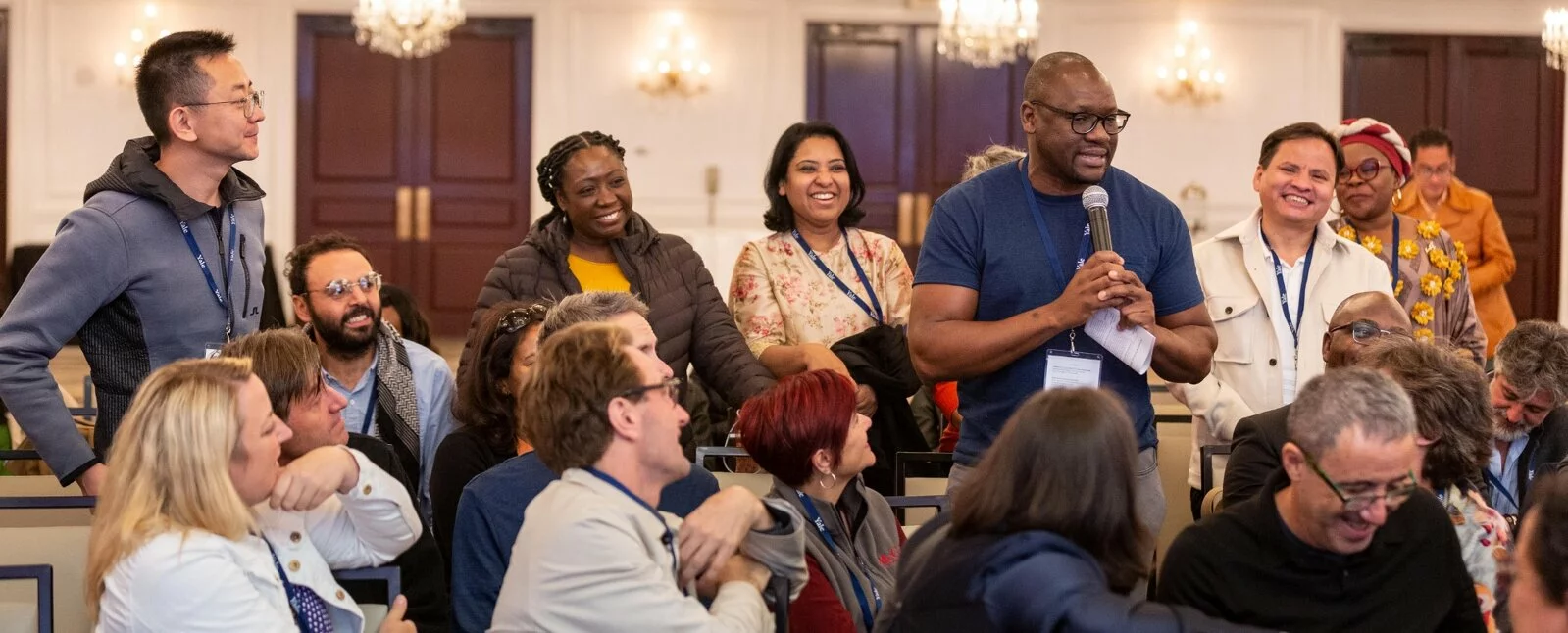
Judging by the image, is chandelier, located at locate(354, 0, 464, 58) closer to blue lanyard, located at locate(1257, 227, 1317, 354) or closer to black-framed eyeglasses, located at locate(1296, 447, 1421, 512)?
blue lanyard, located at locate(1257, 227, 1317, 354)

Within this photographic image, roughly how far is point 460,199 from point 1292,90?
6.67 m

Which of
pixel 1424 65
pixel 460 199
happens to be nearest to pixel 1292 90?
pixel 1424 65

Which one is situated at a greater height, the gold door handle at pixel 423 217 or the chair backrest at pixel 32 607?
the gold door handle at pixel 423 217

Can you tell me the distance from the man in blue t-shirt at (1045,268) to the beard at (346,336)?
1484 millimetres

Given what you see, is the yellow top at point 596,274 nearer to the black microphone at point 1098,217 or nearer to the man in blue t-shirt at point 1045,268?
the man in blue t-shirt at point 1045,268

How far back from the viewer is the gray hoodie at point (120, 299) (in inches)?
119

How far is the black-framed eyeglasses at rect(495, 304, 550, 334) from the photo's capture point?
3428mm

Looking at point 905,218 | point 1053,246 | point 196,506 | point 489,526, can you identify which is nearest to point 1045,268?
point 1053,246

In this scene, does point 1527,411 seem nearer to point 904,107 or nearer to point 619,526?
point 619,526

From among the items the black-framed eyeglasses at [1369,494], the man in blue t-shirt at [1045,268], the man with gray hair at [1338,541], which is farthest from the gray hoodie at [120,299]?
the black-framed eyeglasses at [1369,494]

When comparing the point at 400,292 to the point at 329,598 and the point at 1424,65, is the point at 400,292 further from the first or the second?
the point at 1424,65

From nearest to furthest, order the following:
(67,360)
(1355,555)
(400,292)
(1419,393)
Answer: (1355,555)
(1419,393)
(400,292)
(67,360)

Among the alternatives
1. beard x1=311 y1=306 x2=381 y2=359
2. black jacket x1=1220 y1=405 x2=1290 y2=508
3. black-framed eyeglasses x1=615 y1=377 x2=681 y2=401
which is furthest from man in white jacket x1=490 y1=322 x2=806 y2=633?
beard x1=311 y1=306 x2=381 y2=359

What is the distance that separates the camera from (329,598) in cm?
249
